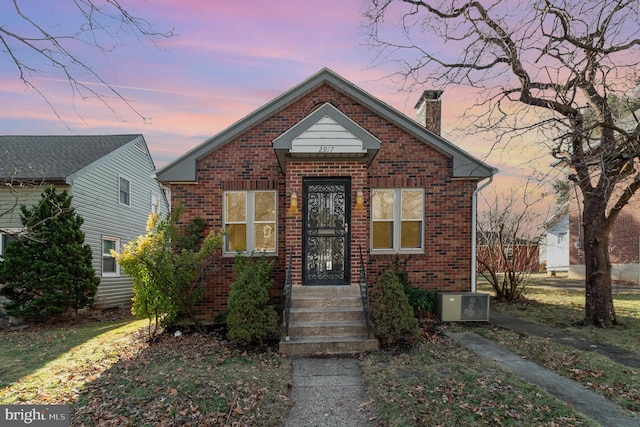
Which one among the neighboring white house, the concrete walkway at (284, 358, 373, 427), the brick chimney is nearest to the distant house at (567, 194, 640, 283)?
the neighboring white house

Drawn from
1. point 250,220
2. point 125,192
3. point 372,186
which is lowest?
point 250,220

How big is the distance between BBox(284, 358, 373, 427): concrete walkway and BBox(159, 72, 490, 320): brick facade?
11.7ft

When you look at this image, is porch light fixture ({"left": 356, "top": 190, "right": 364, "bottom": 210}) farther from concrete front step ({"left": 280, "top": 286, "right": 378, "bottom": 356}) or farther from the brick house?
concrete front step ({"left": 280, "top": 286, "right": 378, "bottom": 356})

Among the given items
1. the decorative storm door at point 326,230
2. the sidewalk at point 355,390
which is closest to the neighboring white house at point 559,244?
the sidewalk at point 355,390

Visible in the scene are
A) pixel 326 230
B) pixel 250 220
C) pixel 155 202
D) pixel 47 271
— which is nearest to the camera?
pixel 326 230

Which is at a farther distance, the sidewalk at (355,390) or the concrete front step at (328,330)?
the concrete front step at (328,330)

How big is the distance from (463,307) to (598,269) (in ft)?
11.1

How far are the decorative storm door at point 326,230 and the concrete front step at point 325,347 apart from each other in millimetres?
2103

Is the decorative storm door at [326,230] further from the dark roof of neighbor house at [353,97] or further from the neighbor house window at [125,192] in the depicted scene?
the neighbor house window at [125,192]

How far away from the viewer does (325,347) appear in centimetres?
743

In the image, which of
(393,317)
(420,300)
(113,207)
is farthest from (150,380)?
(113,207)

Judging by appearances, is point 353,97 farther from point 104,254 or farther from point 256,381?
point 104,254

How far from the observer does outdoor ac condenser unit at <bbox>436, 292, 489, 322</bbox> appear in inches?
382

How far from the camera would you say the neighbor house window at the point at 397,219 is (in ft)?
34.3
